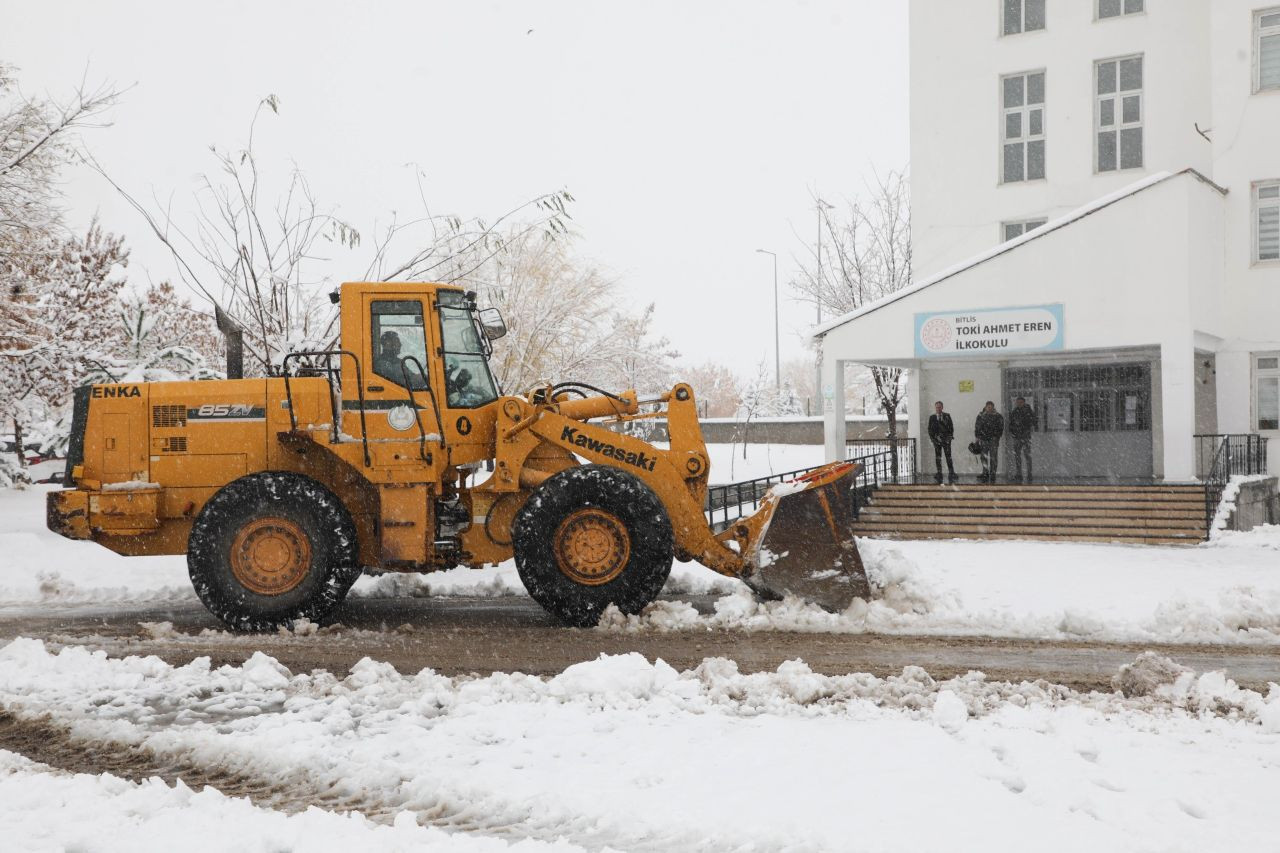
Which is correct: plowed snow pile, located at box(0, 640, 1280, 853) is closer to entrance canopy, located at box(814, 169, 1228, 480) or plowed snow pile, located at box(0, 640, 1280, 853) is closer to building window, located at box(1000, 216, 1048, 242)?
entrance canopy, located at box(814, 169, 1228, 480)

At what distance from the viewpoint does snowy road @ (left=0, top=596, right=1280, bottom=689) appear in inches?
292

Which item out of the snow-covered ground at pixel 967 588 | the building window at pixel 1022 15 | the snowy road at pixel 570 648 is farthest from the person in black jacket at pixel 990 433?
the snowy road at pixel 570 648

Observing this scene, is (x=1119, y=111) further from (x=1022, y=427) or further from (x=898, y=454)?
(x=898, y=454)

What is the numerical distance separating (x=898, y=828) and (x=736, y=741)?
1273 mm

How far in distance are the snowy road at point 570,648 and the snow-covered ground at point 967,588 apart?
394 millimetres

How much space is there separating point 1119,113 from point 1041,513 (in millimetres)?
10430

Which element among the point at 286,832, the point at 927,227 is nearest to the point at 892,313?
the point at 927,227

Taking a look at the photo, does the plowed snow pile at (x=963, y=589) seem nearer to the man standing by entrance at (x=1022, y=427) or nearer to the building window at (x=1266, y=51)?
the man standing by entrance at (x=1022, y=427)

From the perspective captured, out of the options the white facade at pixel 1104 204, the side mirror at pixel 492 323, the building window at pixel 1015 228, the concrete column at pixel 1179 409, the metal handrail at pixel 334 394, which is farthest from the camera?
the building window at pixel 1015 228

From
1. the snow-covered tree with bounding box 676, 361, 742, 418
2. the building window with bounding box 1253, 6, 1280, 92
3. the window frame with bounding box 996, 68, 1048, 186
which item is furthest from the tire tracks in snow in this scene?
the snow-covered tree with bounding box 676, 361, 742, 418

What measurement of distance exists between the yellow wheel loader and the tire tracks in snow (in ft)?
9.09

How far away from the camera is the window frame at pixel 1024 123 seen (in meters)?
24.0

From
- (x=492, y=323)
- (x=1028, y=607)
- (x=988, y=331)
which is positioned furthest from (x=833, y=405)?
(x=492, y=323)

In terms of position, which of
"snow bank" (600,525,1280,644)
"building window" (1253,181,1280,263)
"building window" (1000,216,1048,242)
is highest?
"building window" (1000,216,1048,242)
